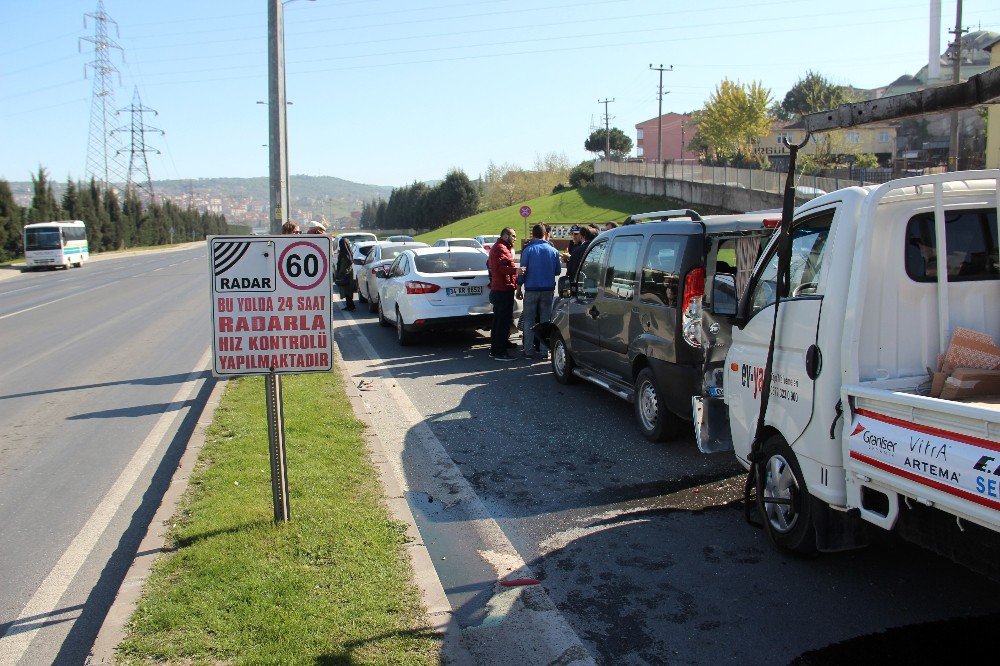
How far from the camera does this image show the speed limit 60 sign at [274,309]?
4.95 metres

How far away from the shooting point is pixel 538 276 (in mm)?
11312

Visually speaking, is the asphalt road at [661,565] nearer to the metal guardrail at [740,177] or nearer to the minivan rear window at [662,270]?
the minivan rear window at [662,270]

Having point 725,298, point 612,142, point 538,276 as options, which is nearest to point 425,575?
point 725,298

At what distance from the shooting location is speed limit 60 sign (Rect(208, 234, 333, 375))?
4.95 m

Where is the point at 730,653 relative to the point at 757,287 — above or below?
below

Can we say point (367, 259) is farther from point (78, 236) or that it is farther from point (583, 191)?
point (583, 191)

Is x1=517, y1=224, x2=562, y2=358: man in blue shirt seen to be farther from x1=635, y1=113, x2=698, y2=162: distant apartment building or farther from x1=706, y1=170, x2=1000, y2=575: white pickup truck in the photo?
x1=635, y1=113, x2=698, y2=162: distant apartment building

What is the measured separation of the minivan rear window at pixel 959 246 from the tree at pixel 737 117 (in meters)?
64.3

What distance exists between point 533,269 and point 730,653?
8.00 m

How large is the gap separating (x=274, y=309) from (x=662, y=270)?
11.5 feet

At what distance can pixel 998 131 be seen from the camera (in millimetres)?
32562

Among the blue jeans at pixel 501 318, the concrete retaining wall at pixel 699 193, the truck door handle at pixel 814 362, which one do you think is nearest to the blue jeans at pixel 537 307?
the blue jeans at pixel 501 318

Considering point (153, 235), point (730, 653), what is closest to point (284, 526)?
point (730, 653)

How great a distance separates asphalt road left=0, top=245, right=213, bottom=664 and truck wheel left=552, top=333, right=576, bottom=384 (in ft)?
13.9
